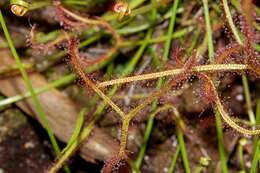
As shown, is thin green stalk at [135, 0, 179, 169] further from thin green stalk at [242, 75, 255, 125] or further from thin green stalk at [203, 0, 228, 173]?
thin green stalk at [242, 75, 255, 125]

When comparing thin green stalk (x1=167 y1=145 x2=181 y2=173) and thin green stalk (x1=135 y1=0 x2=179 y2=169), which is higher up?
thin green stalk (x1=135 y1=0 x2=179 y2=169)

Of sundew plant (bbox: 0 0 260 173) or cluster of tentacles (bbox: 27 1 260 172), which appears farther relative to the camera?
sundew plant (bbox: 0 0 260 173)

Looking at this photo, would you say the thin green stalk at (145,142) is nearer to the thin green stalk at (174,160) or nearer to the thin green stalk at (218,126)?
the thin green stalk at (174,160)

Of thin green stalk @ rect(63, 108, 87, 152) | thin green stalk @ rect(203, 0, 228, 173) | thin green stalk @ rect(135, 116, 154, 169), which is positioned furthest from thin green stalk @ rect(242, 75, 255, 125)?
thin green stalk @ rect(63, 108, 87, 152)

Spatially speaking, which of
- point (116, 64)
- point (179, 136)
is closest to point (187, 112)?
point (179, 136)

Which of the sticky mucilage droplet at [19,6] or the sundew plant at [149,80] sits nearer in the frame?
the sticky mucilage droplet at [19,6]

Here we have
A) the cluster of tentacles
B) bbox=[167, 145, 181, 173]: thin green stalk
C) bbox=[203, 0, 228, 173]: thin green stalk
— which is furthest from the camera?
bbox=[167, 145, 181, 173]: thin green stalk

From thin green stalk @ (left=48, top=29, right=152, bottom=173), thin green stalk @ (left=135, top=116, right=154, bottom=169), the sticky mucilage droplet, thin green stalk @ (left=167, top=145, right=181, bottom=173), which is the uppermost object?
the sticky mucilage droplet

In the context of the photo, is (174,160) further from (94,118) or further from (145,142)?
(94,118)

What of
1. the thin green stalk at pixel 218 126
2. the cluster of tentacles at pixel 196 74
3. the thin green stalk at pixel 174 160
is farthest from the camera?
the thin green stalk at pixel 174 160

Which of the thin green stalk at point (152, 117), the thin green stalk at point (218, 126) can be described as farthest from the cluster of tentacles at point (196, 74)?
the thin green stalk at point (152, 117)

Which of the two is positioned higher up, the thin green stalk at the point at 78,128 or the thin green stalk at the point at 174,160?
the thin green stalk at the point at 78,128
